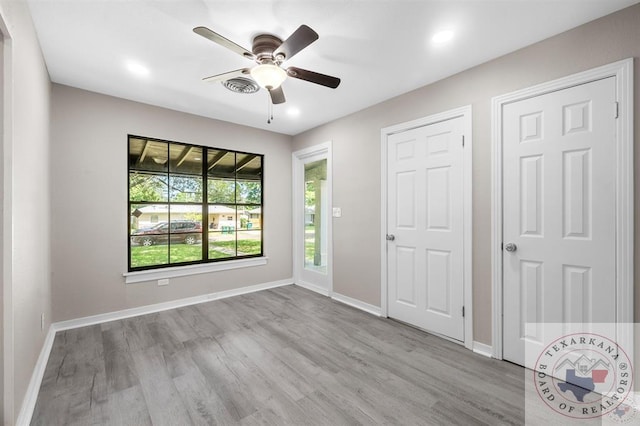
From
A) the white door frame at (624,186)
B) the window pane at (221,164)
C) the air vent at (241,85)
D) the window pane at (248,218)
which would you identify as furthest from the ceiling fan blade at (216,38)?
the window pane at (248,218)

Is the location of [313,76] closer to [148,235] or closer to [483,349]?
[483,349]

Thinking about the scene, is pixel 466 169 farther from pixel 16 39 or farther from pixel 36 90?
pixel 36 90

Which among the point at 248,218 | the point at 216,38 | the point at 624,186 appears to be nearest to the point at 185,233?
the point at 248,218

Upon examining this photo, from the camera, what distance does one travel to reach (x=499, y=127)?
2.40 meters

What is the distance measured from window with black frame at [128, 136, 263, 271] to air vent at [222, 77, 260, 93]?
1328 mm

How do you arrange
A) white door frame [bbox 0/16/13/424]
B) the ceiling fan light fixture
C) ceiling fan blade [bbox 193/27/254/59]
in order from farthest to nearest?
1. the ceiling fan light fixture
2. ceiling fan blade [bbox 193/27/254/59]
3. white door frame [bbox 0/16/13/424]

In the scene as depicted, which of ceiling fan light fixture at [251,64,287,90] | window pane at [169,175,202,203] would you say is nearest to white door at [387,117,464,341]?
ceiling fan light fixture at [251,64,287,90]

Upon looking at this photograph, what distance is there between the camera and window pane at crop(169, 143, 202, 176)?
3757 millimetres

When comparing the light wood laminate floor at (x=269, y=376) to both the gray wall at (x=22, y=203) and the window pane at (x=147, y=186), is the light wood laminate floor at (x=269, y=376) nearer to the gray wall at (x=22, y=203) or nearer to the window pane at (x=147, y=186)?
the gray wall at (x=22, y=203)

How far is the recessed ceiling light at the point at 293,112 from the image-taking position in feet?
11.9

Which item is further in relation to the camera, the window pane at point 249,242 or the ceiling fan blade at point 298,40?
the window pane at point 249,242

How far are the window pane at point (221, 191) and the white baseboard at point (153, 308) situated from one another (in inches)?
54.8

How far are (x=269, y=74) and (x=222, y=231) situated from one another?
2.73m

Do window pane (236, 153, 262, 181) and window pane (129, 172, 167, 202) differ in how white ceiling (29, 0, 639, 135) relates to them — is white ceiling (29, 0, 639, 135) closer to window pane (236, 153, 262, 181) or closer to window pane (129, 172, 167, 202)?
window pane (129, 172, 167, 202)
